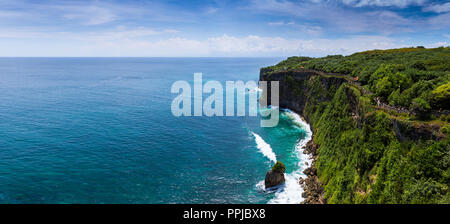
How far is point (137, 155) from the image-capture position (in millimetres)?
62438

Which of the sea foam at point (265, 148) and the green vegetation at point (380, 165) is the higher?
the green vegetation at point (380, 165)

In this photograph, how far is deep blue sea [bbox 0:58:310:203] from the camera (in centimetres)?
4781

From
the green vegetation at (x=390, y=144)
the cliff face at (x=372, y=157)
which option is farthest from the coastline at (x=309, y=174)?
Answer: the green vegetation at (x=390, y=144)

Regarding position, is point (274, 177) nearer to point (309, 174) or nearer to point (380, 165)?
point (309, 174)

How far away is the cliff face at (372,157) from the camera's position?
3091cm

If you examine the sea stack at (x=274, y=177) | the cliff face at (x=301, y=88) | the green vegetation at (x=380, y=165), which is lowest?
the sea stack at (x=274, y=177)

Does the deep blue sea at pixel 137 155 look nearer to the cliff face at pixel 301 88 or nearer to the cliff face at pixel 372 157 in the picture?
the cliff face at pixel 301 88

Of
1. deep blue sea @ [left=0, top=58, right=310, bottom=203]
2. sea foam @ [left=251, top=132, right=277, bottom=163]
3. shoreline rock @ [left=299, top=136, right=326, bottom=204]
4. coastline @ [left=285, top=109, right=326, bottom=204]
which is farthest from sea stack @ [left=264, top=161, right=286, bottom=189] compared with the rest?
sea foam @ [left=251, top=132, right=277, bottom=163]

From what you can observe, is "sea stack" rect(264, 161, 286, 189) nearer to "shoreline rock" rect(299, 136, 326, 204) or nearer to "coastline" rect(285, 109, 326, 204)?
"coastline" rect(285, 109, 326, 204)

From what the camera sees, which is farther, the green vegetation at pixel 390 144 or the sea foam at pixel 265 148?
the sea foam at pixel 265 148

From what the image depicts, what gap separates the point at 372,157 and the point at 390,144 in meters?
3.44

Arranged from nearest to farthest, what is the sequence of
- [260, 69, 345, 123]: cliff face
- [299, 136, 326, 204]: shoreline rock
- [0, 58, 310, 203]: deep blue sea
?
[299, 136, 326, 204]: shoreline rock
[0, 58, 310, 203]: deep blue sea
[260, 69, 345, 123]: cliff face
